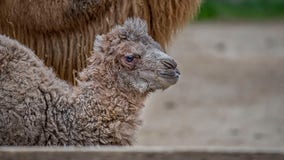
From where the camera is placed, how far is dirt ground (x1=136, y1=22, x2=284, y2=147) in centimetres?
1120

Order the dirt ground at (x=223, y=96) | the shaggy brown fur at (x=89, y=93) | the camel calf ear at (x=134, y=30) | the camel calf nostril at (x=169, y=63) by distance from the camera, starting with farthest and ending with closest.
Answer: the dirt ground at (x=223, y=96) < the camel calf ear at (x=134, y=30) < the camel calf nostril at (x=169, y=63) < the shaggy brown fur at (x=89, y=93)

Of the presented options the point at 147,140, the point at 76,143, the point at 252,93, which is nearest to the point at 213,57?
the point at 252,93

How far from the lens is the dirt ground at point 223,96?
11.2 metres

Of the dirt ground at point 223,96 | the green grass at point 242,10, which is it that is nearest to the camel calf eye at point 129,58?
the dirt ground at point 223,96

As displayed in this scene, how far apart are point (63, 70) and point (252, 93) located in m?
8.37

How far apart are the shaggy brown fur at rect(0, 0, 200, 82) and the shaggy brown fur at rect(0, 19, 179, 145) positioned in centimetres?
87

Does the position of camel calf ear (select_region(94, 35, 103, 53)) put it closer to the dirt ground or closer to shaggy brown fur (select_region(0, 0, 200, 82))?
shaggy brown fur (select_region(0, 0, 200, 82))

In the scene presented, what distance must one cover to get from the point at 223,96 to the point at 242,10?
11602 mm

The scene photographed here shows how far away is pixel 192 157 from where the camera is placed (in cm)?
384

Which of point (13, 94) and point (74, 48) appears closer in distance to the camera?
point (13, 94)

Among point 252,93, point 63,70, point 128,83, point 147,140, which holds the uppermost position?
point 128,83

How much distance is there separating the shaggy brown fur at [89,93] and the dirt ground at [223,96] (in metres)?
3.11

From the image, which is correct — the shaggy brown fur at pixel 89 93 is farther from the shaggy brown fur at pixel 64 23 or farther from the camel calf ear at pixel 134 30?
the shaggy brown fur at pixel 64 23

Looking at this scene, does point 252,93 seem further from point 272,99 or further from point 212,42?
point 212,42
